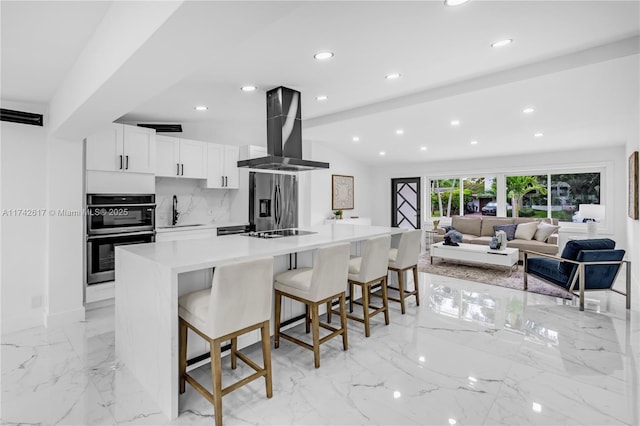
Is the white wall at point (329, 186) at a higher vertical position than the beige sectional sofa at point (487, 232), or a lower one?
higher

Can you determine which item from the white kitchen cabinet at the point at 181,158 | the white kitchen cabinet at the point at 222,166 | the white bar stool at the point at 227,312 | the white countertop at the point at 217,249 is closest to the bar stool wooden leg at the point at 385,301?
the white countertop at the point at 217,249

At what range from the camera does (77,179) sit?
3430mm

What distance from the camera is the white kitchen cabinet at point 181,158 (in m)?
4.40

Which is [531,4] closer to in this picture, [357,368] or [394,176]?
[357,368]

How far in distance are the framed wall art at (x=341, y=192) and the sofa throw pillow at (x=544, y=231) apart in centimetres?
401

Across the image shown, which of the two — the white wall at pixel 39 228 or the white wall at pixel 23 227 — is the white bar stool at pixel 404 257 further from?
the white wall at pixel 23 227

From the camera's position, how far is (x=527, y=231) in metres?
6.36

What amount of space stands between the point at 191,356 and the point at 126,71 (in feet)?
6.26

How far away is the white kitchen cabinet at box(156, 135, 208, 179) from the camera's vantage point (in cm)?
440

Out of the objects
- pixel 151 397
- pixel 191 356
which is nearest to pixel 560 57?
pixel 191 356

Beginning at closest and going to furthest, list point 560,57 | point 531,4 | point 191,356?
point 531,4, point 191,356, point 560,57

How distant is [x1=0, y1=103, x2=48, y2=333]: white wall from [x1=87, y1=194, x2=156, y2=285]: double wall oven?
0.41m

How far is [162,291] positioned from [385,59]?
2556mm

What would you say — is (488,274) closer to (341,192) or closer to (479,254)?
(479,254)
